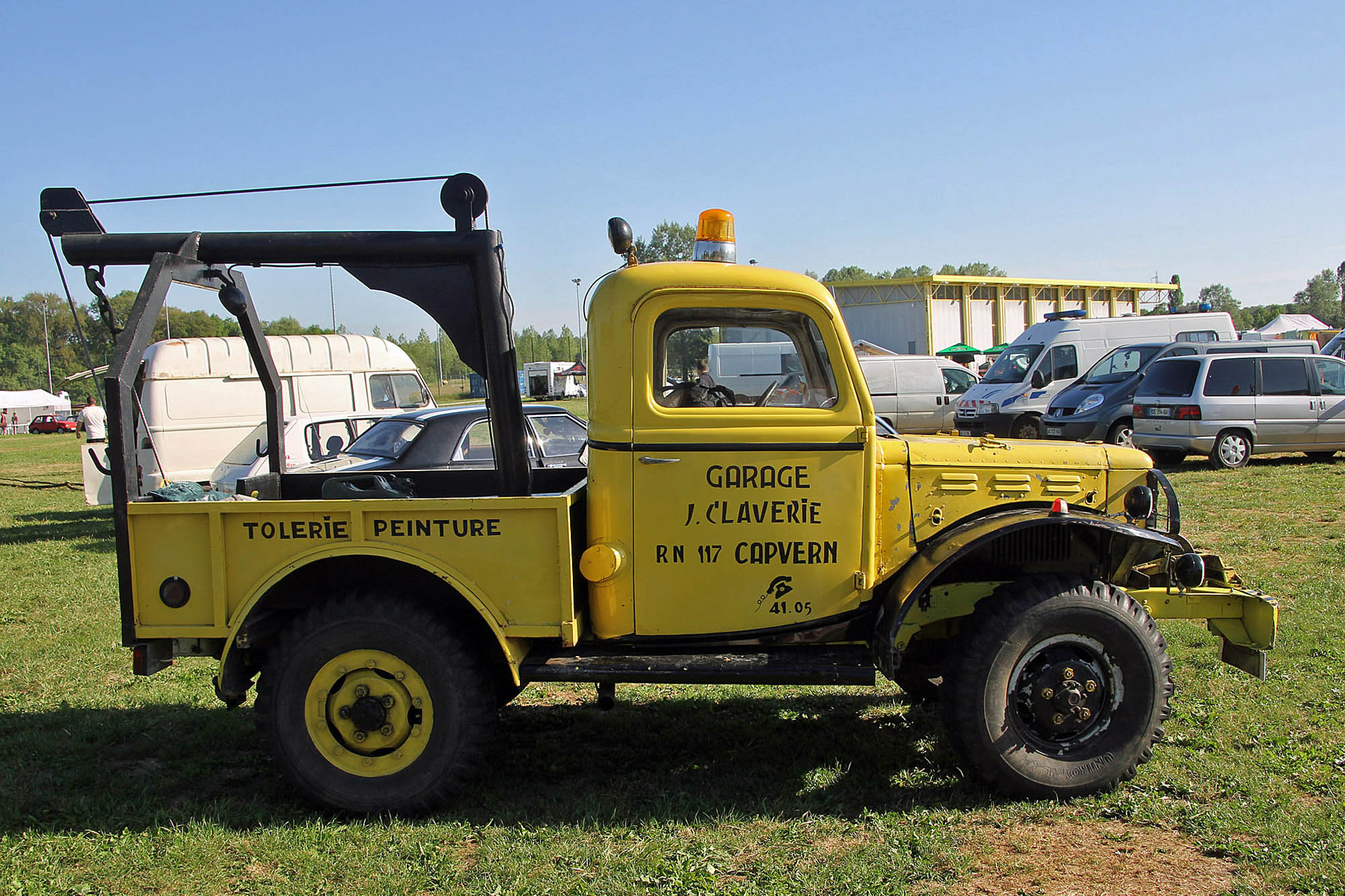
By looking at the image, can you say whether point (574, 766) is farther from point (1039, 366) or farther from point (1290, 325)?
point (1290, 325)

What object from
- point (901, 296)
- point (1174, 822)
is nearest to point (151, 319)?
point (1174, 822)

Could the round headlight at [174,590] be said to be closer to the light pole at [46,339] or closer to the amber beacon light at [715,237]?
the amber beacon light at [715,237]

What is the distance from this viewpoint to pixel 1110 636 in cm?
395

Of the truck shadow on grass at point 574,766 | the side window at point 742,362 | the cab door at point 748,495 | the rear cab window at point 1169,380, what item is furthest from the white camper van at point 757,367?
the rear cab window at point 1169,380

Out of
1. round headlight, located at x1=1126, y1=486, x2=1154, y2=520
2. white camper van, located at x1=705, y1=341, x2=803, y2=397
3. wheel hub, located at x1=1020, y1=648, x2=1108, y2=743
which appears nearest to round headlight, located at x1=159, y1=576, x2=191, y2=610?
white camper van, located at x1=705, y1=341, x2=803, y2=397

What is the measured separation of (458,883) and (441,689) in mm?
762

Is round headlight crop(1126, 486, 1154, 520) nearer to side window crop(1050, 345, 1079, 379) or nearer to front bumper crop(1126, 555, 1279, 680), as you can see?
front bumper crop(1126, 555, 1279, 680)

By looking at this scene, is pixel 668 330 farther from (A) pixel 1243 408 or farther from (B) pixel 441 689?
(A) pixel 1243 408

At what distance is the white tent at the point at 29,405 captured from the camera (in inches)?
2215

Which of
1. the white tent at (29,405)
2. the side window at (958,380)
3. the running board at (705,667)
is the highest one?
the white tent at (29,405)

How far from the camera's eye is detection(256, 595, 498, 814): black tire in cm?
390

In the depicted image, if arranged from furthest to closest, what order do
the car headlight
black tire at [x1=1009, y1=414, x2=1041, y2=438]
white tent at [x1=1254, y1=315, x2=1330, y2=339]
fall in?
white tent at [x1=1254, y1=315, x2=1330, y2=339]
black tire at [x1=1009, y1=414, x2=1041, y2=438]
the car headlight

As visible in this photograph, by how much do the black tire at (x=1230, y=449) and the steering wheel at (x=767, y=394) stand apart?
1289 cm

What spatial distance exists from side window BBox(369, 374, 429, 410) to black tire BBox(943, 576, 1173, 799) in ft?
38.1
